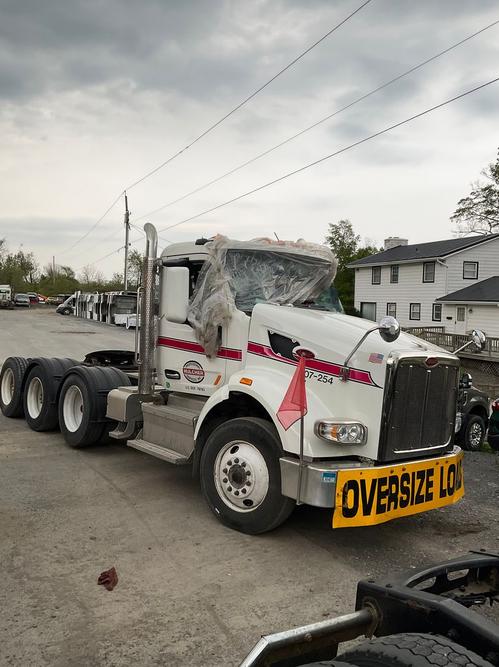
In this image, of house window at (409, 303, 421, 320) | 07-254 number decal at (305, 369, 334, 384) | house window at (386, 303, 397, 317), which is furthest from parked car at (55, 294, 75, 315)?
07-254 number decal at (305, 369, 334, 384)

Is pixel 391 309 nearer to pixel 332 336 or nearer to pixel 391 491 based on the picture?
pixel 332 336

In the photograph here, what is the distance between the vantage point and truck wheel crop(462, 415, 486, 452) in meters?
9.54

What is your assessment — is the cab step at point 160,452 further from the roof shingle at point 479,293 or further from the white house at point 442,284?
the roof shingle at point 479,293

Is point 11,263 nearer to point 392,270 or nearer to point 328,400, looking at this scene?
point 392,270

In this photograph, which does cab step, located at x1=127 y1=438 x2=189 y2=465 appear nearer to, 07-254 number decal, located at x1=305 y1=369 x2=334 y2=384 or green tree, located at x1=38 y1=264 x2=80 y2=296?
07-254 number decal, located at x1=305 y1=369 x2=334 y2=384

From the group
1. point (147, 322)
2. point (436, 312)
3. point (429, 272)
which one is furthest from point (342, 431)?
point (429, 272)

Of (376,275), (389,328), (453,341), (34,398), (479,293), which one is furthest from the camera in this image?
(376,275)

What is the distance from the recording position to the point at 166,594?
3855 millimetres

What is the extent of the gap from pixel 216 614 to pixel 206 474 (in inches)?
60.8

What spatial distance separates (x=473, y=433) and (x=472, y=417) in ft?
0.94

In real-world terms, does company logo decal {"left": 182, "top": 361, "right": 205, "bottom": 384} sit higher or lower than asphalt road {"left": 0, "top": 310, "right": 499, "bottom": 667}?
higher

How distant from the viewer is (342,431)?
4355mm

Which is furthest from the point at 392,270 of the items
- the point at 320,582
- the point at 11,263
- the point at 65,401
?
the point at 11,263

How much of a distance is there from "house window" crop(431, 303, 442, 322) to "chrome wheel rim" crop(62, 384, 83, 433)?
33507 millimetres
